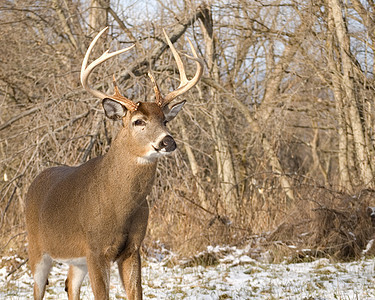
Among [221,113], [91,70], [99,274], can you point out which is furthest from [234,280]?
[221,113]

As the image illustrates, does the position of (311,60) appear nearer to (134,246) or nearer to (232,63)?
(232,63)

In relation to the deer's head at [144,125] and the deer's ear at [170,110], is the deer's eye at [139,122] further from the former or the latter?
the deer's ear at [170,110]

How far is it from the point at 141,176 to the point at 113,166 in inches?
10.8

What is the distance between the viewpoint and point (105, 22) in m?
10.1

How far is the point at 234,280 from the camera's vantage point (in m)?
7.03

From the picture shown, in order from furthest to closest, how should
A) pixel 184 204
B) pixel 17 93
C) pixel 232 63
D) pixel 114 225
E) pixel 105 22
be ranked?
pixel 232 63
pixel 17 93
pixel 105 22
pixel 184 204
pixel 114 225

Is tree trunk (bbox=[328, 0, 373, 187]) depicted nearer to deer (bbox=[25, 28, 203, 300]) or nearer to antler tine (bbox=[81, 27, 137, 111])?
deer (bbox=[25, 28, 203, 300])

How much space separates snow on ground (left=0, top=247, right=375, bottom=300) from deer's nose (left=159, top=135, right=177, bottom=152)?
2198mm

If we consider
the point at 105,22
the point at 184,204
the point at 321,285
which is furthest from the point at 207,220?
the point at 105,22

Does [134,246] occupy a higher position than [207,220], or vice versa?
[134,246]

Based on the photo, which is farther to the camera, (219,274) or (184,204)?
(184,204)

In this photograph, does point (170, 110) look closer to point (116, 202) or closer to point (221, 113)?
point (116, 202)

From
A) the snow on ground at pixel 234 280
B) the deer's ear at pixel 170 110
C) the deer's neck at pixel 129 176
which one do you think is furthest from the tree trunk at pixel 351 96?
the deer's neck at pixel 129 176

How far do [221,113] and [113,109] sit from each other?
529 cm
